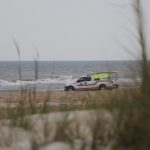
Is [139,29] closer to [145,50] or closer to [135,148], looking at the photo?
[145,50]

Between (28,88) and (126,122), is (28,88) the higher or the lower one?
the higher one

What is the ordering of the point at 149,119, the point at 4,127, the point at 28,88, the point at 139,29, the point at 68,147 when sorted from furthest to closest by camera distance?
1. the point at 28,88
2. the point at 4,127
3. the point at 139,29
4. the point at 68,147
5. the point at 149,119

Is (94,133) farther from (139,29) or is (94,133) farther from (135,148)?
(139,29)

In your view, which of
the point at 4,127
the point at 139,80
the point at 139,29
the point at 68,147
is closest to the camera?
the point at 68,147

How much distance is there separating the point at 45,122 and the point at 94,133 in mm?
610

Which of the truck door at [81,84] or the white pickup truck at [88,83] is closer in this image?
the white pickup truck at [88,83]

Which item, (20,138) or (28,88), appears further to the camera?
(28,88)

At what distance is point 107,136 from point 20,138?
89cm

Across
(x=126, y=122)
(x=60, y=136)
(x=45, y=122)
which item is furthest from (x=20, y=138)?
(x=126, y=122)

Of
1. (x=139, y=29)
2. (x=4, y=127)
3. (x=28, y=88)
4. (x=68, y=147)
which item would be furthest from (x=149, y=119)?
(x=28, y=88)

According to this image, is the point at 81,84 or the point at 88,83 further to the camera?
the point at 81,84

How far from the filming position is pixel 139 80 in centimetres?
351

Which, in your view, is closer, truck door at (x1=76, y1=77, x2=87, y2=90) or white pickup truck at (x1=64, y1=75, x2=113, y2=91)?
white pickup truck at (x1=64, y1=75, x2=113, y2=91)

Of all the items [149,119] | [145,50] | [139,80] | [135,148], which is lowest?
[135,148]
